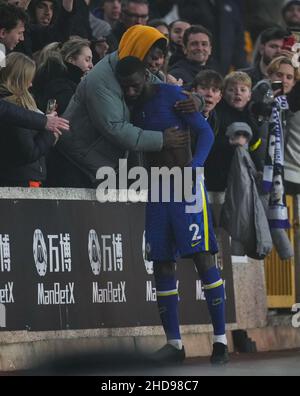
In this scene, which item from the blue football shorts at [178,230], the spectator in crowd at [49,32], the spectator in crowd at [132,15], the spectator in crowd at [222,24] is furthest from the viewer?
the spectator in crowd at [222,24]

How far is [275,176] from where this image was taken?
1475 cm

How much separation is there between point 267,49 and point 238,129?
104 inches

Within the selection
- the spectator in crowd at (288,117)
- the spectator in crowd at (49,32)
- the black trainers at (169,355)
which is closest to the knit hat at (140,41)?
the spectator in crowd at (49,32)

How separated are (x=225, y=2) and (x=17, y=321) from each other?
8.54 metres

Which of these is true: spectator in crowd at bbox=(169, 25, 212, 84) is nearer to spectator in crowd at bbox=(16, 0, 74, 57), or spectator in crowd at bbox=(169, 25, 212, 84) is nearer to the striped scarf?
the striped scarf

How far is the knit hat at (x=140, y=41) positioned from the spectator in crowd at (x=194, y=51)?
2.77m

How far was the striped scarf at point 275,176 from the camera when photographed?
14687mm

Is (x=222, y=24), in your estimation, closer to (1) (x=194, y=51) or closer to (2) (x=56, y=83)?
(1) (x=194, y=51)

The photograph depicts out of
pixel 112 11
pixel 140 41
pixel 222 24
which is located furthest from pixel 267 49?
pixel 140 41

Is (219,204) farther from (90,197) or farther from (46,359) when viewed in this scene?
(46,359)

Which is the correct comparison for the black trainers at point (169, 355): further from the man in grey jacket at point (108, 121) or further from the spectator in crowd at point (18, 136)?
the spectator in crowd at point (18, 136)

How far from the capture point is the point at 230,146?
14539mm
